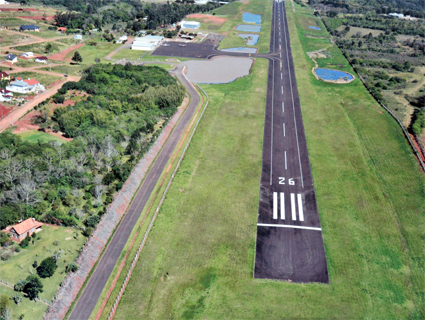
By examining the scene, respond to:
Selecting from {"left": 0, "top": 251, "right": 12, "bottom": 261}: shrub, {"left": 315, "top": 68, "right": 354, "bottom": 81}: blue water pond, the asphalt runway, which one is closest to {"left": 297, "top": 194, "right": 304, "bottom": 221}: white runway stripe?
the asphalt runway

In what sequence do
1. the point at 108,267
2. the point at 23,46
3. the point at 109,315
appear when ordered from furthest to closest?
the point at 23,46, the point at 108,267, the point at 109,315

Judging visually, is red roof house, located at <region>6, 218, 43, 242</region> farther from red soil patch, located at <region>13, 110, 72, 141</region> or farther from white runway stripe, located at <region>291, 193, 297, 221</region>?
white runway stripe, located at <region>291, 193, 297, 221</region>

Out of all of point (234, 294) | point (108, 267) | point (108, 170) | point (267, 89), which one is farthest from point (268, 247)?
point (267, 89)

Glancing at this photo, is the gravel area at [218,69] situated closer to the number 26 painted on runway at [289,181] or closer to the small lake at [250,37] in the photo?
the small lake at [250,37]

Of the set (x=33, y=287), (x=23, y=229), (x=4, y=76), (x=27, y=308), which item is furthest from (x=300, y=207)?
(x=4, y=76)

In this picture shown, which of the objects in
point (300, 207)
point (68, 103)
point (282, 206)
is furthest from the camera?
point (68, 103)

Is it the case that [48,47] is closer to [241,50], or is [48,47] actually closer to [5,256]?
[241,50]

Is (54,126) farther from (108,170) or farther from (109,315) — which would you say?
(109,315)
